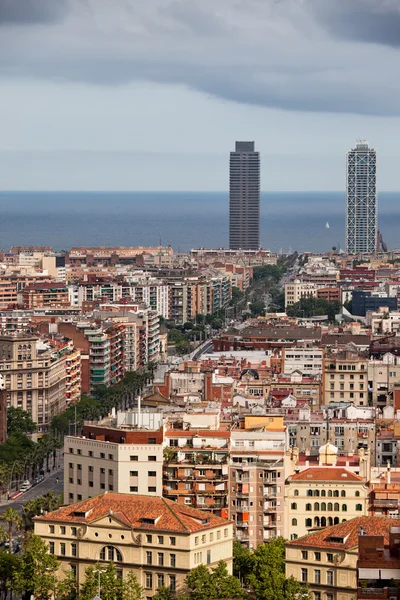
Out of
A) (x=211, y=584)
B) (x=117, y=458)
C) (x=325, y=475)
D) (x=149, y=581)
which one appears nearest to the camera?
(x=211, y=584)

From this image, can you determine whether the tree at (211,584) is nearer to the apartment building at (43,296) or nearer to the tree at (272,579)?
the tree at (272,579)

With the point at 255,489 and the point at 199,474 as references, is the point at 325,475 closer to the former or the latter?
the point at 255,489

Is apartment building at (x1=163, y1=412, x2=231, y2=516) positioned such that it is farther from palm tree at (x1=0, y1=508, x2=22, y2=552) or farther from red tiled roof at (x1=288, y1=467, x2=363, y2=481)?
palm tree at (x1=0, y1=508, x2=22, y2=552)

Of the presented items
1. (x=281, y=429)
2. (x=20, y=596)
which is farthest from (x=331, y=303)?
(x=20, y=596)

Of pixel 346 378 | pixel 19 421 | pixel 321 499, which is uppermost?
pixel 346 378

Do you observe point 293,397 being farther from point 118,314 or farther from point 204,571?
point 118,314

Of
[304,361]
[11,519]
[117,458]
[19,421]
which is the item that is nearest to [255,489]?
[117,458]

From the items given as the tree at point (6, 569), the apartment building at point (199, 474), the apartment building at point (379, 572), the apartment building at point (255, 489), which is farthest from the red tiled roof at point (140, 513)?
the apartment building at point (379, 572)
